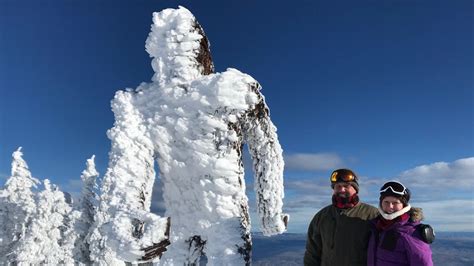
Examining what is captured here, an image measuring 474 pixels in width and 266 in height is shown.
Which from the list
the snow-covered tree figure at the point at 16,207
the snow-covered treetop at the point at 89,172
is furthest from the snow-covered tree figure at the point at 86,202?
the snow-covered tree figure at the point at 16,207

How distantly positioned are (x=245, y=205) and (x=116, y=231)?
135 centimetres

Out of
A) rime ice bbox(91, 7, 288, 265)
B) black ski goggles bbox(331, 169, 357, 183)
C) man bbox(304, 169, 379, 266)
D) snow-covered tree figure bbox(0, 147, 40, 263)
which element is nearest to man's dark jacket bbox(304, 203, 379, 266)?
man bbox(304, 169, 379, 266)

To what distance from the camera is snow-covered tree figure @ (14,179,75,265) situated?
11367mm

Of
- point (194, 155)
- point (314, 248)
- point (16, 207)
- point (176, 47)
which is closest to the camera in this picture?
point (314, 248)

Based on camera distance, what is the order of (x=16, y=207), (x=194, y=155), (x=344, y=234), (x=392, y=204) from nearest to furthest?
(x=392, y=204) < (x=344, y=234) < (x=194, y=155) < (x=16, y=207)

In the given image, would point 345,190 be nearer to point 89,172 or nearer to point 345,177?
point 345,177

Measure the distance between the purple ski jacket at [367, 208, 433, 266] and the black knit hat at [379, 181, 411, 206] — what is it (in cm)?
11

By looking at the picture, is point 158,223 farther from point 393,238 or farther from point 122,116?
point 393,238

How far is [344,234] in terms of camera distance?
3.47 m

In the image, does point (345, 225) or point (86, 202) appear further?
point (86, 202)

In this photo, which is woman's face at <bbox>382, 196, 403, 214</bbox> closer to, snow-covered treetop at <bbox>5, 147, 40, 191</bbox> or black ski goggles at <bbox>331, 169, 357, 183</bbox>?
black ski goggles at <bbox>331, 169, 357, 183</bbox>

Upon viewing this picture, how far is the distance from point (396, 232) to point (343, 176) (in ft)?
2.04

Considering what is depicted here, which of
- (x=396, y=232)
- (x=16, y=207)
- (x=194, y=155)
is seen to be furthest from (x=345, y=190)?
(x=16, y=207)

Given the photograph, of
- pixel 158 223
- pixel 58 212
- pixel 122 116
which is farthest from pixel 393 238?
pixel 58 212
